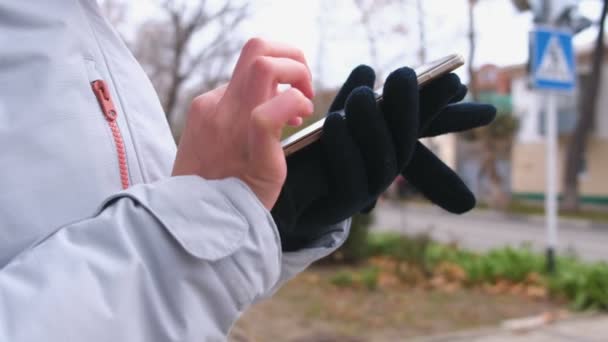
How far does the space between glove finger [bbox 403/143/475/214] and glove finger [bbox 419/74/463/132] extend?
0.31 feet

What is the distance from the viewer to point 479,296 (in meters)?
6.54

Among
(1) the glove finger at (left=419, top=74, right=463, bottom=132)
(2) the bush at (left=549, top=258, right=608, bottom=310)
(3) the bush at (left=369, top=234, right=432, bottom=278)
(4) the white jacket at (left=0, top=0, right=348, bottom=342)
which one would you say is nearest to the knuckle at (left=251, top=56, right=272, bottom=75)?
(4) the white jacket at (left=0, top=0, right=348, bottom=342)

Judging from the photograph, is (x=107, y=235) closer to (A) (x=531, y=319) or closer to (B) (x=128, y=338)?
(B) (x=128, y=338)

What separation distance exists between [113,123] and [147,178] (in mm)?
88

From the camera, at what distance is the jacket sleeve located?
61 cm

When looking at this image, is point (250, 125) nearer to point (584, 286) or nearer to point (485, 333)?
point (485, 333)

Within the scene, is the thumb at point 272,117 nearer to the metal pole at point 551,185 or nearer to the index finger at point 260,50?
the index finger at point 260,50

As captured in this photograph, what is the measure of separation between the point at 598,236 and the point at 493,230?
2383 millimetres

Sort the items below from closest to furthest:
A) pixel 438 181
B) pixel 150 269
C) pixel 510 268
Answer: pixel 150 269 → pixel 438 181 → pixel 510 268

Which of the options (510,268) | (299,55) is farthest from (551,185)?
(299,55)

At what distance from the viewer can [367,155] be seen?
87 centimetres

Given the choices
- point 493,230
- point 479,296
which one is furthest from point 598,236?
point 479,296

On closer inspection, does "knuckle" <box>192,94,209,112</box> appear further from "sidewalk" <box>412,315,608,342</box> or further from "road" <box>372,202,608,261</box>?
"road" <box>372,202,608,261</box>

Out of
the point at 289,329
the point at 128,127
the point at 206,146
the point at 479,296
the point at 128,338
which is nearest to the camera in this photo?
the point at 128,338
